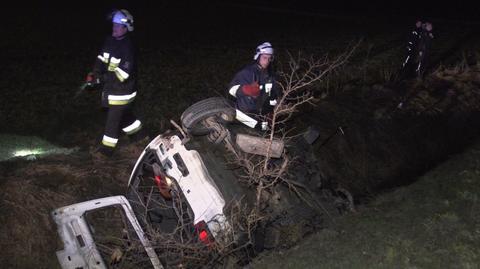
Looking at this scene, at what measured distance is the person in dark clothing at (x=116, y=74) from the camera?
534 centimetres

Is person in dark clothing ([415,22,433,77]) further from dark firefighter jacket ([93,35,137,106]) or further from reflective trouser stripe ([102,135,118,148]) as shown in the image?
reflective trouser stripe ([102,135,118,148])

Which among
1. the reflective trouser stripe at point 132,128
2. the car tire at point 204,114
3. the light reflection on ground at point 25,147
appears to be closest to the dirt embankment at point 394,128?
the car tire at point 204,114

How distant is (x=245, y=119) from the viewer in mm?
5402

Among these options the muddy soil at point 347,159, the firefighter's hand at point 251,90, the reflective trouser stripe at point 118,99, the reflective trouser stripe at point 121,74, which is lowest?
the muddy soil at point 347,159

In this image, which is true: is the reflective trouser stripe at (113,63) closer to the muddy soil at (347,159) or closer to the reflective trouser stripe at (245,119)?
the muddy soil at (347,159)

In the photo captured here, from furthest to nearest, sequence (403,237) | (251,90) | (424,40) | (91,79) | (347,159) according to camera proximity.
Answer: (424,40)
(347,159)
(91,79)
(251,90)
(403,237)

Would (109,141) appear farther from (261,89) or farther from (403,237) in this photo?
(403,237)

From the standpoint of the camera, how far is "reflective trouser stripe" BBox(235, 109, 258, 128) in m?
5.36

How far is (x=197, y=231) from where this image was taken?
3.57m

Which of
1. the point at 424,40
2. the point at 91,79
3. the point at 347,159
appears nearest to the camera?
the point at 91,79

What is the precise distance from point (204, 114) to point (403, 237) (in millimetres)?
2215

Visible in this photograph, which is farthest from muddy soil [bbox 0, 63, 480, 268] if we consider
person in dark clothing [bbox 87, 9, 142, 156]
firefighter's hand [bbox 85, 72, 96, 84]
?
firefighter's hand [bbox 85, 72, 96, 84]

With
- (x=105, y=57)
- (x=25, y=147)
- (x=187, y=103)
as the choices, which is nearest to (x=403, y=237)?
(x=105, y=57)

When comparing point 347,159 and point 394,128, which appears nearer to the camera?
point 347,159
